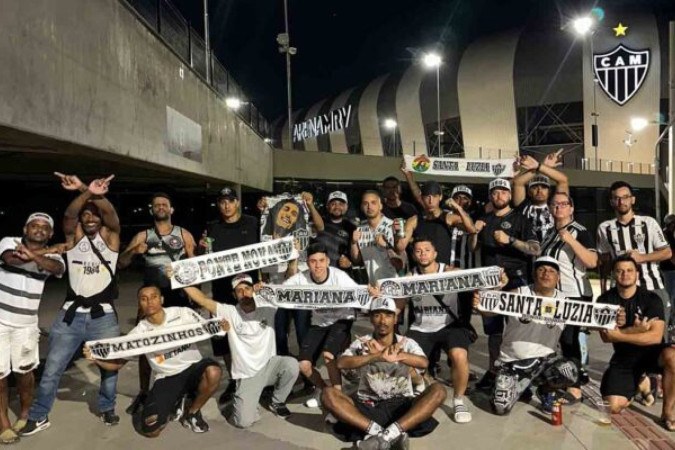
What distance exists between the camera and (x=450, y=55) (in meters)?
45.0

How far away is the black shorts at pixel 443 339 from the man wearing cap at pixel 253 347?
1.24 m

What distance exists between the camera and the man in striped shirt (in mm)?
5039

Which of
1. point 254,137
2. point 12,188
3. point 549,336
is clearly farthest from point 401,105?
point 549,336

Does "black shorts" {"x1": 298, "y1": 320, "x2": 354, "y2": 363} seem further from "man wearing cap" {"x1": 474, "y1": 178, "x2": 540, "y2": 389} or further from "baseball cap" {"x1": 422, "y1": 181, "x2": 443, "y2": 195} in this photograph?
"baseball cap" {"x1": 422, "y1": 181, "x2": 443, "y2": 195}

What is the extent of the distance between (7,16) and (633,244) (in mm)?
6002

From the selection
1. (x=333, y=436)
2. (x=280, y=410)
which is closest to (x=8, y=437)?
(x=280, y=410)

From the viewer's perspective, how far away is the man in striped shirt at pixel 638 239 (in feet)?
16.5

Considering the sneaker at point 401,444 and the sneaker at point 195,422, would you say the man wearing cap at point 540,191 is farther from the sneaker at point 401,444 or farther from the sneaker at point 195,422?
the sneaker at point 195,422

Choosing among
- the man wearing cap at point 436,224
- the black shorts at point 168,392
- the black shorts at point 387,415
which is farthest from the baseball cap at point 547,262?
the black shorts at point 168,392

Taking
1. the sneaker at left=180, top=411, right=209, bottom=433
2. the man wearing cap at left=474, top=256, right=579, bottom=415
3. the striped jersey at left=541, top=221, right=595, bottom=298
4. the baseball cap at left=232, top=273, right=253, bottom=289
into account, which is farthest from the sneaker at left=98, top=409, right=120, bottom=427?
the striped jersey at left=541, top=221, right=595, bottom=298

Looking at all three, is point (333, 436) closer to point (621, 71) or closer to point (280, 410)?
point (280, 410)

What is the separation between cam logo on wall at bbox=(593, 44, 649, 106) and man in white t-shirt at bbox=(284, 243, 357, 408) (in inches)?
1486

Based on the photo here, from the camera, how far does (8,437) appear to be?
171 inches

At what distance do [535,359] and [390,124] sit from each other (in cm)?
4249
